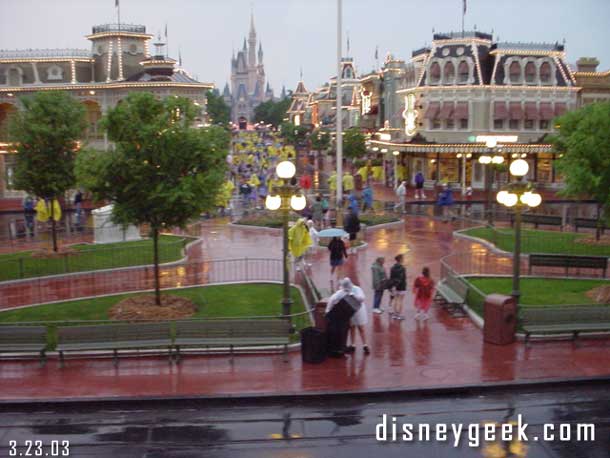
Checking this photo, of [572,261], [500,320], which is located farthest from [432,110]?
[500,320]

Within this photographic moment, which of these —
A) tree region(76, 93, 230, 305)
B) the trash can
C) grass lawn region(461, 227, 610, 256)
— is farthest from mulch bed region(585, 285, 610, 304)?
tree region(76, 93, 230, 305)

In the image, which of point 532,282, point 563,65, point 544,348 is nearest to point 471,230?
point 532,282

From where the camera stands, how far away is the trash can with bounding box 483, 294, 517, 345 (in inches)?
594

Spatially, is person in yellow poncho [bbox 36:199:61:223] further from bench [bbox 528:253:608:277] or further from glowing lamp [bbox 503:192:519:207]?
bench [bbox 528:253:608:277]

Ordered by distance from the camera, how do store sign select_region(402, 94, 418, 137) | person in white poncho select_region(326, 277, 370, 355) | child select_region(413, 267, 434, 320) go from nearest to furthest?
person in white poncho select_region(326, 277, 370, 355), child select_region(413, 267, 434, 320), store sign select_region(402, 94, 418, 137)

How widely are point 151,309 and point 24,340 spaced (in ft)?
11.3

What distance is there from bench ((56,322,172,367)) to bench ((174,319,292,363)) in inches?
13.4

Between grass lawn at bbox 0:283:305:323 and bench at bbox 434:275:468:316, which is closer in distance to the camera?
grass lawn at bbox 0:283:305:323

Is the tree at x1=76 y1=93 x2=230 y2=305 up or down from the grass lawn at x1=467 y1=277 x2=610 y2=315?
up

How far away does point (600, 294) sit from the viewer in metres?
18.2

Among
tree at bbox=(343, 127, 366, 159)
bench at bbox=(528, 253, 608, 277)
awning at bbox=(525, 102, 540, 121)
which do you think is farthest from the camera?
tree at bbox=(343, 127, 366, 159)

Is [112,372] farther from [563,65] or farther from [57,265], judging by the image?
[563,65]

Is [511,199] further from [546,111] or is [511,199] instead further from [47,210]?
[546,111]

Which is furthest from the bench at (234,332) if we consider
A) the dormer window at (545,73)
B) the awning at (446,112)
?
the dormer window at (545,73)
